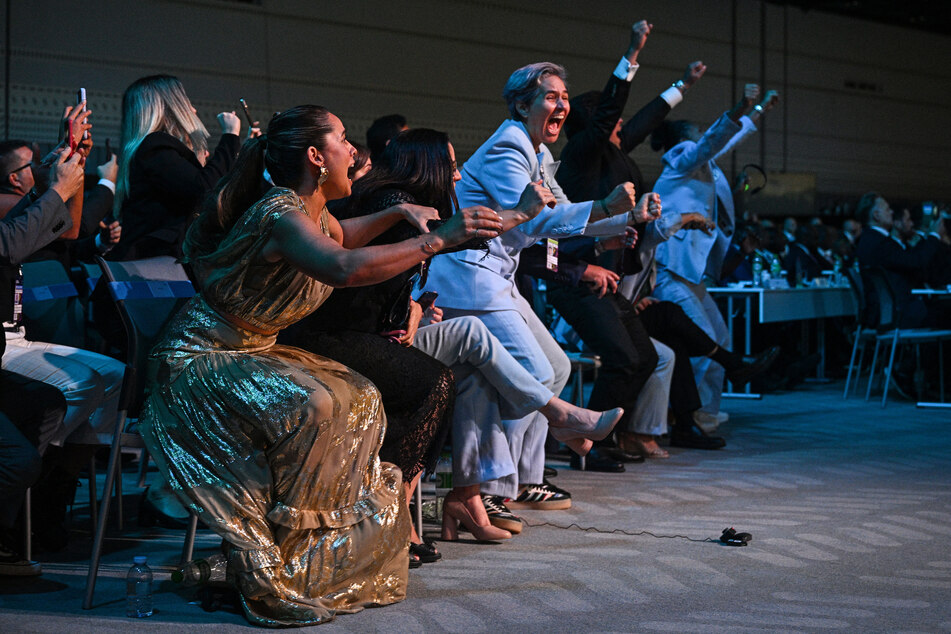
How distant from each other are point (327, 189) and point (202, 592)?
102 centimetres

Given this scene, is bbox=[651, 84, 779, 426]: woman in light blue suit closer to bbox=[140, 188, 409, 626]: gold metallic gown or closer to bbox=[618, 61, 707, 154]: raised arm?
bbox=[618, 61, 707, 154]: raised arm

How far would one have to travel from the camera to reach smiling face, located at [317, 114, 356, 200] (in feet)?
8.48

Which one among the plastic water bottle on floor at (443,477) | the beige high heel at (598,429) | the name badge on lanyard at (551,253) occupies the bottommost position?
the plastic water bottle on floor at (443,477)

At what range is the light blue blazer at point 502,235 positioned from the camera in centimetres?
346

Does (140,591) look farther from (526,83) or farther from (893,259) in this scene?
(893,259)

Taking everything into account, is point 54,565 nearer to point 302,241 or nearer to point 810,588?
point 302,241

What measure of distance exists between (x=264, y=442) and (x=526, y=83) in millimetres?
1836

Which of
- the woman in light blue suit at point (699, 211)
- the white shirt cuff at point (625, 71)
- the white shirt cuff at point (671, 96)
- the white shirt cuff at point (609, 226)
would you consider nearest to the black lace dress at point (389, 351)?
the white shirt cuff at point (609, 226)

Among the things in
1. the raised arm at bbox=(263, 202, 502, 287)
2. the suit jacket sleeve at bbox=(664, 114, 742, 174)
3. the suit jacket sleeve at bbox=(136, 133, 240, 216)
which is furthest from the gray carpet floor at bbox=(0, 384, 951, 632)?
the suit jacket sleeve at bbox=(664, 114, 742, 174)

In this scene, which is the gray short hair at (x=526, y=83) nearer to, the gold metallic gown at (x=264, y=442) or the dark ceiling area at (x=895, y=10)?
the gold metallic gown at (x=264, y=442)

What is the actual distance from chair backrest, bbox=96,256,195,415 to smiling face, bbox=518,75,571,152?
1.36 metres

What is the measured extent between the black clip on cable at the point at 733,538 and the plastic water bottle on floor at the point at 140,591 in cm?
168

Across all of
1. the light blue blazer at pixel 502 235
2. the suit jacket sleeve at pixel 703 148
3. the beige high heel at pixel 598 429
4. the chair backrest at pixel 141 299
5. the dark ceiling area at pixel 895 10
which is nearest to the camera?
the chair backrest at pixel 141 299

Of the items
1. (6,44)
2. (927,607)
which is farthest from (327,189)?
(6,44)
